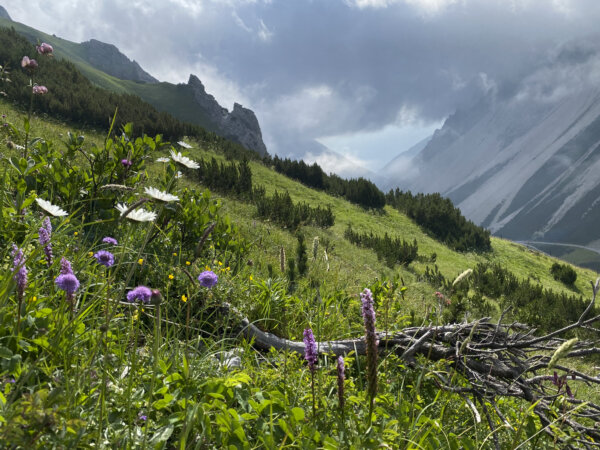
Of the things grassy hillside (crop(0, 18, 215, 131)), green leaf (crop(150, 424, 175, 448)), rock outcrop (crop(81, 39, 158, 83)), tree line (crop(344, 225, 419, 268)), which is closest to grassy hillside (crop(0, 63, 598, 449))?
green leaf (crop(150, 424, 175, 448))

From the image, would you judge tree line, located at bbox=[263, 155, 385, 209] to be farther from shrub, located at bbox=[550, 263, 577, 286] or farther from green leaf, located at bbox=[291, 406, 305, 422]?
green leaf, located at bbox=[291, 406, 305, 422]

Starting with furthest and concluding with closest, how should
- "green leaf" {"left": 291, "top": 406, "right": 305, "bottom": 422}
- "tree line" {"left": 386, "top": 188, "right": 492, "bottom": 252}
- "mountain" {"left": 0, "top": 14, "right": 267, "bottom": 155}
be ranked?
"mountain" {"left": 0, "top": 14, "right": 267, "bottom": 155} < "tree line" {"left": 386, "top": 188, "right": 492, "bottom": 252} < "green leaf" {"left": 291, "top": 406, "right": 305, "bottom": 422}

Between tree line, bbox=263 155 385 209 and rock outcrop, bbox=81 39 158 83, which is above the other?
rock outcrop, bbox=81 39 158 83

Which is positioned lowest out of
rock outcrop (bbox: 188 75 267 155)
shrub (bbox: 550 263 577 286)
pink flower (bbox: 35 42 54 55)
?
shrub (bbox: 550 263 577 286)

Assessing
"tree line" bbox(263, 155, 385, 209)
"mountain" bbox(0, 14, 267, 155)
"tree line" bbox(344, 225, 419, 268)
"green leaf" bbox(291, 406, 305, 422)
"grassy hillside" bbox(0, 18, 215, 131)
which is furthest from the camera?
"grassy hillside" bbox(0, 18, 215, 131)

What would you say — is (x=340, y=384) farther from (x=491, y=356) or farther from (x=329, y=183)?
(x=329, y=183)

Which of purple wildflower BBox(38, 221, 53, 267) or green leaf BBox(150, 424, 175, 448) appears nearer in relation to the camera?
green leaf BBox(150, 424, 175, 448)

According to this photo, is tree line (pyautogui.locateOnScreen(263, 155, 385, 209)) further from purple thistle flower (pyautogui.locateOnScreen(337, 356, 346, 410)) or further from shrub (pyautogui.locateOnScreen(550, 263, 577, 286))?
purple thistle flower (pyautogui.locateOnScreen(337, 356, 346, 410))

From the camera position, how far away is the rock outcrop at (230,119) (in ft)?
297

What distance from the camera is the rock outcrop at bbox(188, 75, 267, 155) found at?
297 ft

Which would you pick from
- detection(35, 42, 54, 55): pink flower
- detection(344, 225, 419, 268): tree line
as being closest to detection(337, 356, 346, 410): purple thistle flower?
detection(35, 42, 54, 55): pink flower

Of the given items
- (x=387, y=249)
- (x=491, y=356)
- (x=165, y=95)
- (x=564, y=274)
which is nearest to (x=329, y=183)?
(x=387, y=249)

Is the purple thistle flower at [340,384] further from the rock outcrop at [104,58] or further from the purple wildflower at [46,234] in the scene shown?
the rock outcrop at [104,58]

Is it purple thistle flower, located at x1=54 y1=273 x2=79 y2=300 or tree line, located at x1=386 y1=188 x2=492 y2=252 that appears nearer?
purple thistle flower, located at x1=54 y1=273 x2=79 y2=300
